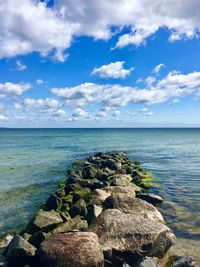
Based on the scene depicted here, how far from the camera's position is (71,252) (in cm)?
1117

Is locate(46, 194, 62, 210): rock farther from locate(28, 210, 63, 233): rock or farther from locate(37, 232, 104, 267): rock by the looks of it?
locate(37, 232, 104, 267): rock

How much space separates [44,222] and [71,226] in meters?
1.22

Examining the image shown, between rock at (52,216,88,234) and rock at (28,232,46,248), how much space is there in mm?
862

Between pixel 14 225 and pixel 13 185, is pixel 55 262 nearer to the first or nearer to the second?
pixel 14 225

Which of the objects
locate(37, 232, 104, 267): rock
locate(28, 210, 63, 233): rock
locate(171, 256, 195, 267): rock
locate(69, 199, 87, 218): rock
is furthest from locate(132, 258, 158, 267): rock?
locate(69, 199, 87, 218): rock

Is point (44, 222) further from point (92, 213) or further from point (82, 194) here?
point (82, 194)

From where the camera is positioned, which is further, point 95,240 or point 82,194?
point 82,194

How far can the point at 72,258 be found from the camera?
36.3ft

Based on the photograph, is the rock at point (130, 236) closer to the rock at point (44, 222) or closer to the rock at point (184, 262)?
the rock at point (184, 262)

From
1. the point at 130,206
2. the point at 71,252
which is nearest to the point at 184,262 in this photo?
the point at 71,252

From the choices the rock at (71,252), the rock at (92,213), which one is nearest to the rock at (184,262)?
the rock at (71,252)

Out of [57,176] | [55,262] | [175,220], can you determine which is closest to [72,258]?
[55,262]

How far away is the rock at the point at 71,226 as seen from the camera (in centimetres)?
1401

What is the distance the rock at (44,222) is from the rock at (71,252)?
2389mm
